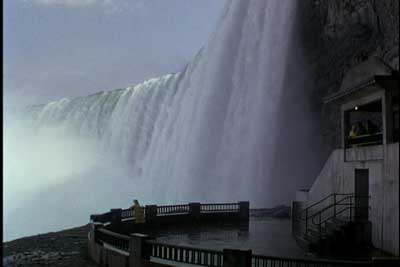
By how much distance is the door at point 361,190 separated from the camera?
15.5 m

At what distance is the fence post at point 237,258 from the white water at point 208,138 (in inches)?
832

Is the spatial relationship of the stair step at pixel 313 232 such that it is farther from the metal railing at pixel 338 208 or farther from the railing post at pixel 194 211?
the railing post at pixel 194 211

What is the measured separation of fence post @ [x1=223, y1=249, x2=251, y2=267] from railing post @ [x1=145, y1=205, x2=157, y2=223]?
1163cm

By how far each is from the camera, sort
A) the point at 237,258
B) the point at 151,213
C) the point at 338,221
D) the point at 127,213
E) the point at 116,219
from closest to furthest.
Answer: the point at 237,258 → the point at 338,221 → the point at 116,219 → the point at 127,213 → the point at 151,213

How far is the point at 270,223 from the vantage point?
22484mm

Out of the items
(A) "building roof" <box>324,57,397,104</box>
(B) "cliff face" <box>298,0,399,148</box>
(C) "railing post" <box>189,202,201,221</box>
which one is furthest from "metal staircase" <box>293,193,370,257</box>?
(B) "cliff face" <box>298,0,399,148</box>

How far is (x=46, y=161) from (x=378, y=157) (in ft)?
183

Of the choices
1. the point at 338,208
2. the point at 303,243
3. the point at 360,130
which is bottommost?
the point at 303,243

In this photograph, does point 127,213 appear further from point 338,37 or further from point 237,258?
point 338,37

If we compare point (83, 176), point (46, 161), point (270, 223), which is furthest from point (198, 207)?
point (46, 161)

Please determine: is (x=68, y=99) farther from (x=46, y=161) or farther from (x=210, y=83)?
(x=210, y=83)

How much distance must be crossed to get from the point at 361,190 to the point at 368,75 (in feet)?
12.5

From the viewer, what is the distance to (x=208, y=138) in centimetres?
3559

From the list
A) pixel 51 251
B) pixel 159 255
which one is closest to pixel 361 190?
pixel 159 255
